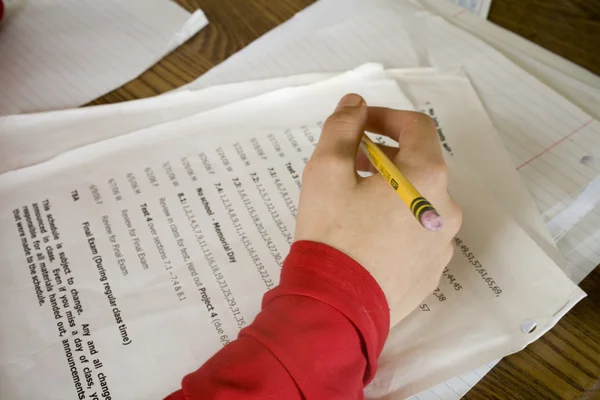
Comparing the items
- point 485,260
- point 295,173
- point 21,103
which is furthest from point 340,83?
point 21,103

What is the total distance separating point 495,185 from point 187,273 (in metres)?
0.30

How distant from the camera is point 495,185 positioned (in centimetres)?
52

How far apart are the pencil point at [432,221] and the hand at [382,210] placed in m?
0.08

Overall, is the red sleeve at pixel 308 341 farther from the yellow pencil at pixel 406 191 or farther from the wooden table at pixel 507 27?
the wooden table at pixel 507 27

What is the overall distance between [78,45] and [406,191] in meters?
0.50

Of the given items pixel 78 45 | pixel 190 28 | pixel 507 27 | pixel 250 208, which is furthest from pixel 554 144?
pixel 78 45

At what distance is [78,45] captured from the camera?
0.67m

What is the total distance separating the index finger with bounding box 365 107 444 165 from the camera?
1.34 feet

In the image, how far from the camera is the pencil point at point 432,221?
305 millimetres

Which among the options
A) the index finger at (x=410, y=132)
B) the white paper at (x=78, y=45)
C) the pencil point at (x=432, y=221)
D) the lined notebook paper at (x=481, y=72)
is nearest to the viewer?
the pencil point at (x=432, y=221)

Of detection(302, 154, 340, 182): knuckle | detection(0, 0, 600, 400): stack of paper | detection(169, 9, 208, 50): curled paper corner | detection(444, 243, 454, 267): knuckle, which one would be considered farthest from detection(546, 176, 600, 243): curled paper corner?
detection(169, 9, 208, 50): curled paper corner

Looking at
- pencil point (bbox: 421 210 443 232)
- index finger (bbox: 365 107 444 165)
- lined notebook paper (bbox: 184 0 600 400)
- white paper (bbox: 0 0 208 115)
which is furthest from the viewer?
→ white paper (bbox: 0 0 208 115)

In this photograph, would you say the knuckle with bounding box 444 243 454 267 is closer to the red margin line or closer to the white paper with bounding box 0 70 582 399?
the white paper with bounding box 0 70 582 399

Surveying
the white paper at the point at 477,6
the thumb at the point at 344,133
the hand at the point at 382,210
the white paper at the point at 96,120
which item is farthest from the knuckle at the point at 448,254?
the white paper at the point at 477,6
